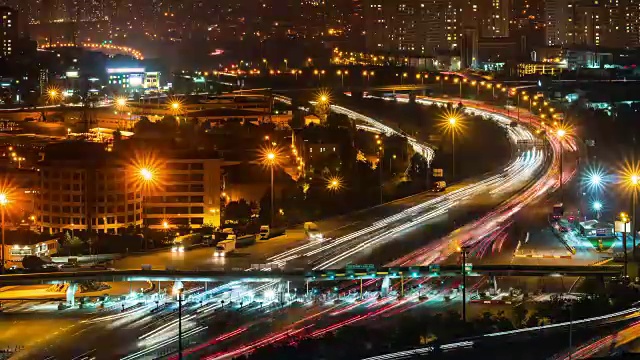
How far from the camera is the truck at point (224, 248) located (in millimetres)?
11816

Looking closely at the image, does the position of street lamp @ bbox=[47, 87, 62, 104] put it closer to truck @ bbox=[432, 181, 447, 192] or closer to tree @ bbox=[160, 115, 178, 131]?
tree @ bbox=[160, 115, 178, 131]

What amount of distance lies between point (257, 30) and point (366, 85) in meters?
14.6

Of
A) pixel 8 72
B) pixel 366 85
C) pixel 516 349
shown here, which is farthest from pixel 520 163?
pixel 8 72

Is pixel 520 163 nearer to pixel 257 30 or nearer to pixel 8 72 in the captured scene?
pixel 8 72

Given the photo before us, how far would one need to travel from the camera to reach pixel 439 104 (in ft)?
86.0

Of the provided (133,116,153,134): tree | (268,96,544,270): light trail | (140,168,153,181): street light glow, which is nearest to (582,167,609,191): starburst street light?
(268,96,544,270): light trail

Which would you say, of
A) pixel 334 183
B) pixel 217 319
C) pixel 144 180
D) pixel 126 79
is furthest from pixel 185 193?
pixel 126 79

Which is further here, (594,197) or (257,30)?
(257,30)

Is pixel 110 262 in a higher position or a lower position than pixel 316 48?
lower

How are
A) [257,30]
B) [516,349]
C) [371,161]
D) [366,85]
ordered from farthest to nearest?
[257,30] → [366,85] → [371,161] → [516,349]

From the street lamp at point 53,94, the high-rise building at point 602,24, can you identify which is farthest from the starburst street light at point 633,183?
the high-rise building at point 602,24

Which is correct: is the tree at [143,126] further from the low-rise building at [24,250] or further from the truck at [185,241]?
the low-rise building at [24,250]

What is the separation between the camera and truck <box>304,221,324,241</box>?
41.4 feet

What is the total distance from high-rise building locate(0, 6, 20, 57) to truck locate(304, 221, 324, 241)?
88.7 ft
